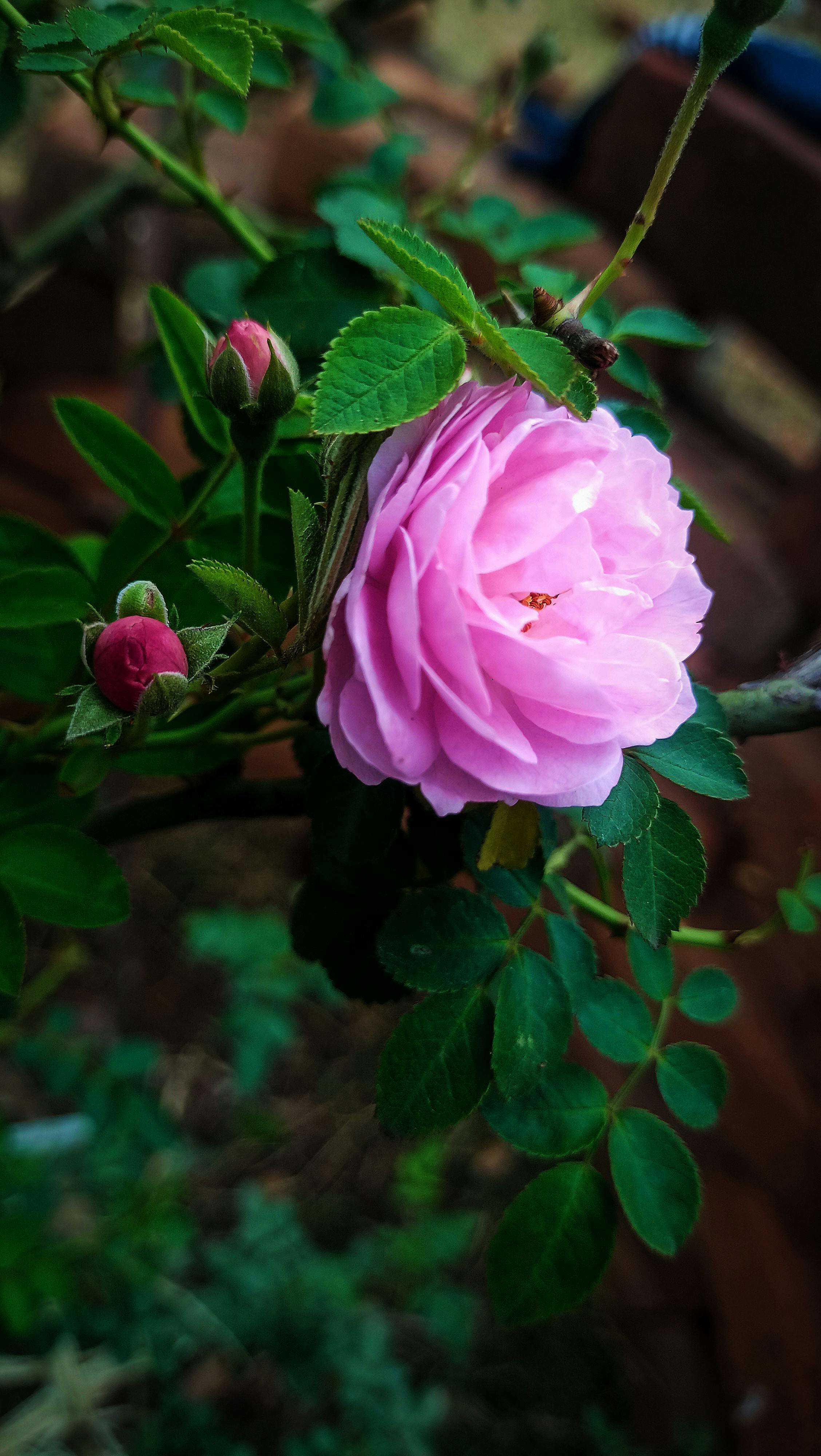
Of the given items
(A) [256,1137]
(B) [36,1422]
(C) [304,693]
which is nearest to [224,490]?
(C) [304,693]

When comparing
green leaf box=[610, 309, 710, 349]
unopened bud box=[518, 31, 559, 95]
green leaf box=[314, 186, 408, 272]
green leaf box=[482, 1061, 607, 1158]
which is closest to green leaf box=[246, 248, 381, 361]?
green leaf box=[314, 186, 408, 272]

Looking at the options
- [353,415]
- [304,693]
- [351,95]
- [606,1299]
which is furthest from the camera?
[606,1299]

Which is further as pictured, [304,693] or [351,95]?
[351,95]

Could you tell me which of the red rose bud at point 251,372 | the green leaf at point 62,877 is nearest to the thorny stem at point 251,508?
the red rose bud at point 251,372

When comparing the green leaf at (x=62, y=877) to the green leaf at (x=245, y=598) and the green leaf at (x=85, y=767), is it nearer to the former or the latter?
the green leaf at (x=85, y=767)

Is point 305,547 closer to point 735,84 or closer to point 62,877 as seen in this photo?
point 62,877

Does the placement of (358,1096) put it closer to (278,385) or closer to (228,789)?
(228,789)

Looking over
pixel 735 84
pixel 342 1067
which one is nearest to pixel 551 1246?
pixel 342 1067
